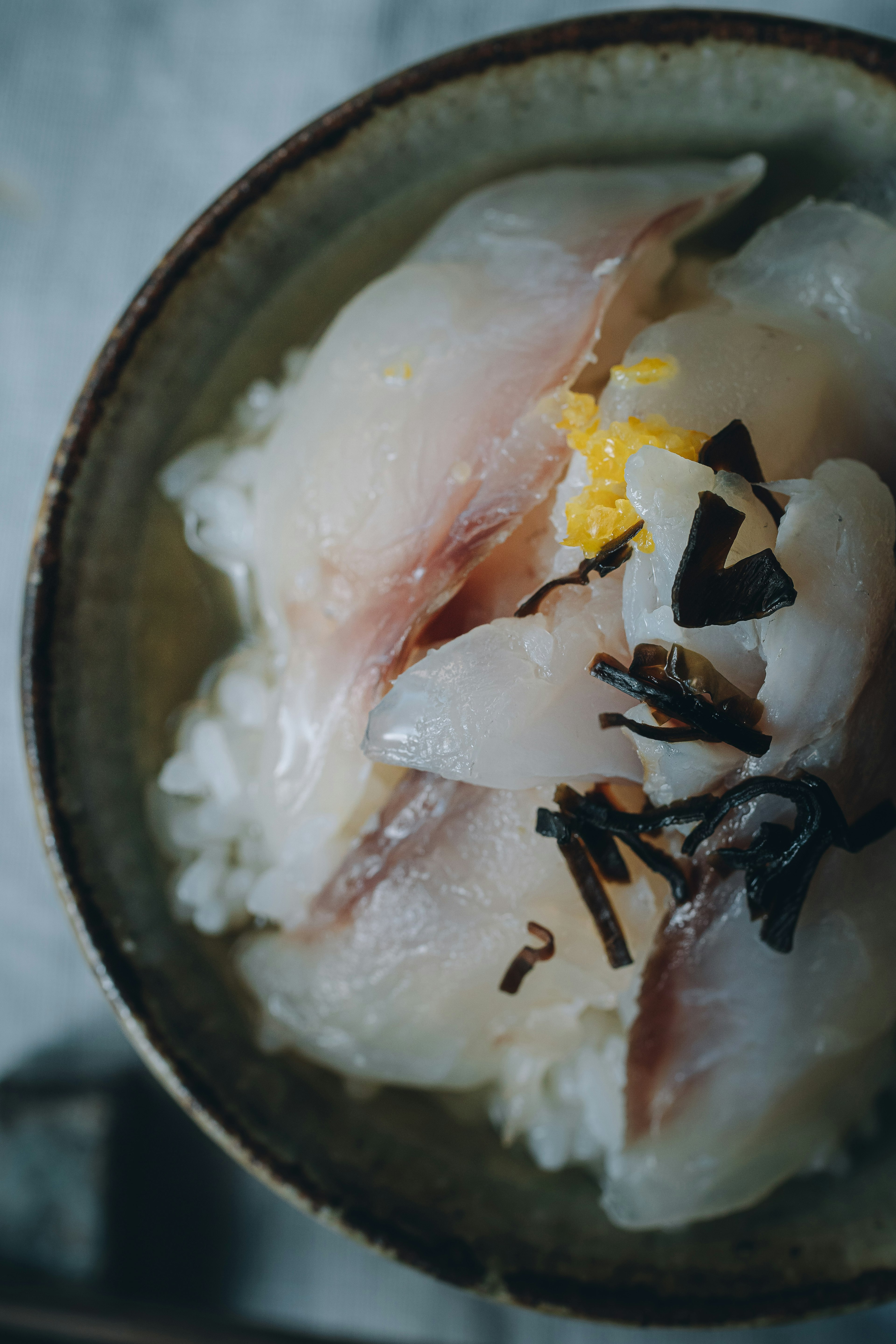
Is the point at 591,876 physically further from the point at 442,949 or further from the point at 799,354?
the point at 799,354

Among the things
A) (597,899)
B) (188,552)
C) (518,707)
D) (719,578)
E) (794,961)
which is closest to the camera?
(719,578)

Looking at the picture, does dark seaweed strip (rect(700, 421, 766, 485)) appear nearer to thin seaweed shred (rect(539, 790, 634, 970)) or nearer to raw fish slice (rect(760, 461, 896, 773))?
raw fish slice (rect(760, 461, 896, 773))

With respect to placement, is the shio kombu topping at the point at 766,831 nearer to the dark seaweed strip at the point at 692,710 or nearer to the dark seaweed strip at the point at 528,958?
the dark seaweed strip at the point at 692,710

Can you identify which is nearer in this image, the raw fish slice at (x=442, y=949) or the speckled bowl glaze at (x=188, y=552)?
the raw fish slice at (x=442, y=949)

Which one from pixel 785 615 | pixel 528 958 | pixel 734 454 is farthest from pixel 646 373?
pixel 528 958

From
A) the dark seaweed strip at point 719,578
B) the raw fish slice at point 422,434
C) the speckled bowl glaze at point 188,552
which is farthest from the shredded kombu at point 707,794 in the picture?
the speckled bowl glaze at point 188,552

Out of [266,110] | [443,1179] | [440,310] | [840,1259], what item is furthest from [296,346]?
[840,1259]
